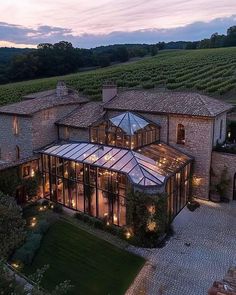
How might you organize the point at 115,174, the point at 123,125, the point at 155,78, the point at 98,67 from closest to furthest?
the point at 115,174, the point at 123,125, the point at 155,78, the point at 98,67

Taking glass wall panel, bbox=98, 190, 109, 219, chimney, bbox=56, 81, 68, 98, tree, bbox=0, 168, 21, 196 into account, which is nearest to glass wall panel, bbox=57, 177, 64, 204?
tree, bbox=0, 168, 21, 196

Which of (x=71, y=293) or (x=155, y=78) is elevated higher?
(x=155, y=78)

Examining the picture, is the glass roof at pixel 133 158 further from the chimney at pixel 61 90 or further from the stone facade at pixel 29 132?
the chimney at pixel 61 90

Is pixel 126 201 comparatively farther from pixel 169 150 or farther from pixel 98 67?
pixel 98 67

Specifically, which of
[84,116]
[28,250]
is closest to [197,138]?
A: [84,116]

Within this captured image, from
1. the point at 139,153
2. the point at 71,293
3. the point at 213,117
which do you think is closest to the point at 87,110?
the point at 139,153

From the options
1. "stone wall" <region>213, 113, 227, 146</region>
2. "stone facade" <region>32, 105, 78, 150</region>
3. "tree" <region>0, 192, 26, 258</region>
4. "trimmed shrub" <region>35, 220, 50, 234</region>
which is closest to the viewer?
"tree" <region>0, 192, 26, 258</region>

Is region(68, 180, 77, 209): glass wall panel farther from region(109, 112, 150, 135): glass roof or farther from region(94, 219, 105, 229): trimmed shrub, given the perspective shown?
region(109, 112, 150, 135): glass roof
